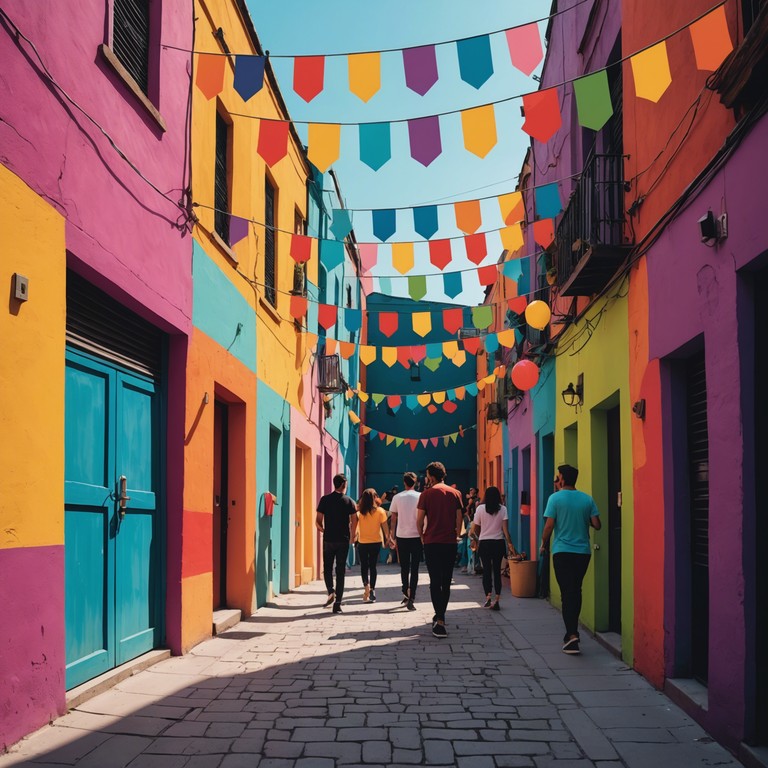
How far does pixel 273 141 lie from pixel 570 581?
15.6ft

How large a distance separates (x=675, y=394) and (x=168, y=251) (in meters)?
4.37

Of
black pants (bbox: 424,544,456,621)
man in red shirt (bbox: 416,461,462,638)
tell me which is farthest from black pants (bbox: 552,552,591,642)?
man in red shirt (bbox: 416,461,462,638)

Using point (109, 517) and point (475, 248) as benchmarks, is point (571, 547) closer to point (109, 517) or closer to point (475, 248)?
point (475, 248)

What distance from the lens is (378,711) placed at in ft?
19.3

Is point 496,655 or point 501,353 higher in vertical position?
point 501,353

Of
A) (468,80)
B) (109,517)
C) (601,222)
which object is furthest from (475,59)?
(109,517)

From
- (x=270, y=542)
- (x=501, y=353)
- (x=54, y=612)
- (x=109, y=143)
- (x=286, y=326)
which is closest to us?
(x=54, y=612)

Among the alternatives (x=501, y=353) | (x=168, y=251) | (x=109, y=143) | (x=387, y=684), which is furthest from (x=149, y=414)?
(x=501, y=353)

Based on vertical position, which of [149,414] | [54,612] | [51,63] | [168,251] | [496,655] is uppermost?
[51,63]

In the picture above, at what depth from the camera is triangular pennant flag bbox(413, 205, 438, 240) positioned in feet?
29.7

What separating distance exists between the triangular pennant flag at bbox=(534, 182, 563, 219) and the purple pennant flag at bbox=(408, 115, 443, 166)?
287 cm

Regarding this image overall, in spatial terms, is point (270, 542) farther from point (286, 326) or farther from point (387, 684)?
point (387, 684)

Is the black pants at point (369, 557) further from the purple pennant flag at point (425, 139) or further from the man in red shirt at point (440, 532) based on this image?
the purple pennant flag at point (425, 139)

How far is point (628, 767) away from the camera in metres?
4.72
